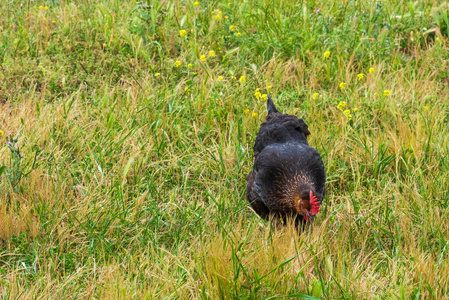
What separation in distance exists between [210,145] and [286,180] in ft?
3.31

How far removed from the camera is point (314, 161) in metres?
3.56

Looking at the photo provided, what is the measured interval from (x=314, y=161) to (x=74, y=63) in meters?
2.96

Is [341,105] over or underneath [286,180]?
over

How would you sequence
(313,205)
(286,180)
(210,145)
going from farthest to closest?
1. (210,145)
2. (286,180)
3. (313,205)

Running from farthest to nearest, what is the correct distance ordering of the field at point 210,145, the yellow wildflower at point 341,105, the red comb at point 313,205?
the yellow wildflower at point 341,105 → the red comb at point 313,205 → the field at point 210,145

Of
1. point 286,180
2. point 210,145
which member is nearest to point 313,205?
point 286,180

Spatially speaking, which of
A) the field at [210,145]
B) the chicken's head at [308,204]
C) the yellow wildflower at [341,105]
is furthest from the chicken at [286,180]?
the yellow wildflower at [341,105]

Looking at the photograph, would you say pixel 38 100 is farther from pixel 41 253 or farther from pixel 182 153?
pixel 41 253

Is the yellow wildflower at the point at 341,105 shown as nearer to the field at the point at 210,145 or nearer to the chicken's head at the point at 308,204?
the field at the point at 210,145

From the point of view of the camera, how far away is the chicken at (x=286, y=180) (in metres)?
3.34

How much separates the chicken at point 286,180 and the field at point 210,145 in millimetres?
137

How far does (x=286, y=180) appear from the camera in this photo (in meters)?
3.45

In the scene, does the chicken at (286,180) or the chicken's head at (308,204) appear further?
the chicken at (286,180)

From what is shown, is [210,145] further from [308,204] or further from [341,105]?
[308,204]
